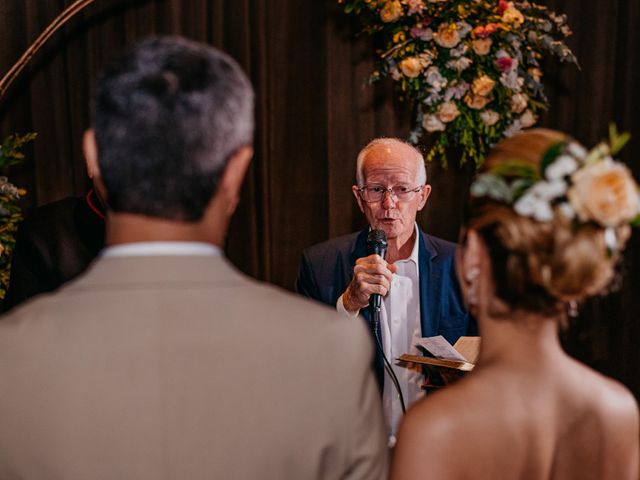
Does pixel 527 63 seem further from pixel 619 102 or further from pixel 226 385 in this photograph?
pixel 226 385

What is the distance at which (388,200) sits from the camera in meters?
2.70

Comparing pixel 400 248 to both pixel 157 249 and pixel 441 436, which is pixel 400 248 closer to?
pixel 441 436

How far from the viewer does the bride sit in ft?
3.80

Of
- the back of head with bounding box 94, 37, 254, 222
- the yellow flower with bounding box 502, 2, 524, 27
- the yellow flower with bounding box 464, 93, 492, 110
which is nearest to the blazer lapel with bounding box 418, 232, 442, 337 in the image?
the yellow flower with bounding box 464, 93, 492, 110

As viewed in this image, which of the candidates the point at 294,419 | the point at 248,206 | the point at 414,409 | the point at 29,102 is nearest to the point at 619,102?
the point at 248,206

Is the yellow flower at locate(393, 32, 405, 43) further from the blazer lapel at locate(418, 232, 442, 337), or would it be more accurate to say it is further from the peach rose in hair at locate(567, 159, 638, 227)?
the peach rose in hair at locate(567, 159, 638, 227)

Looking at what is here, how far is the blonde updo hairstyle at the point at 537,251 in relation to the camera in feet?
3.81

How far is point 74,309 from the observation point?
0.96m

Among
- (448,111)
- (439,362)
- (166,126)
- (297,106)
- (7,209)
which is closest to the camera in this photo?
(166,126)

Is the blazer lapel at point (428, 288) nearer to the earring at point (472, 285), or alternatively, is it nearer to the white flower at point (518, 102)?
the white flower at point (518, 102)

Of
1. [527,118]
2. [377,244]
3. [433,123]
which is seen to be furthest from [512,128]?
[377,244]

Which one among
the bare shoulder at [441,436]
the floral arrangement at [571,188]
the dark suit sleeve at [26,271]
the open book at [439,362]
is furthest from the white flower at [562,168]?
the dark suit sleeve at [26,271]

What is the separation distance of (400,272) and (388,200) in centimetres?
29

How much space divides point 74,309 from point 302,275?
6.42ft
